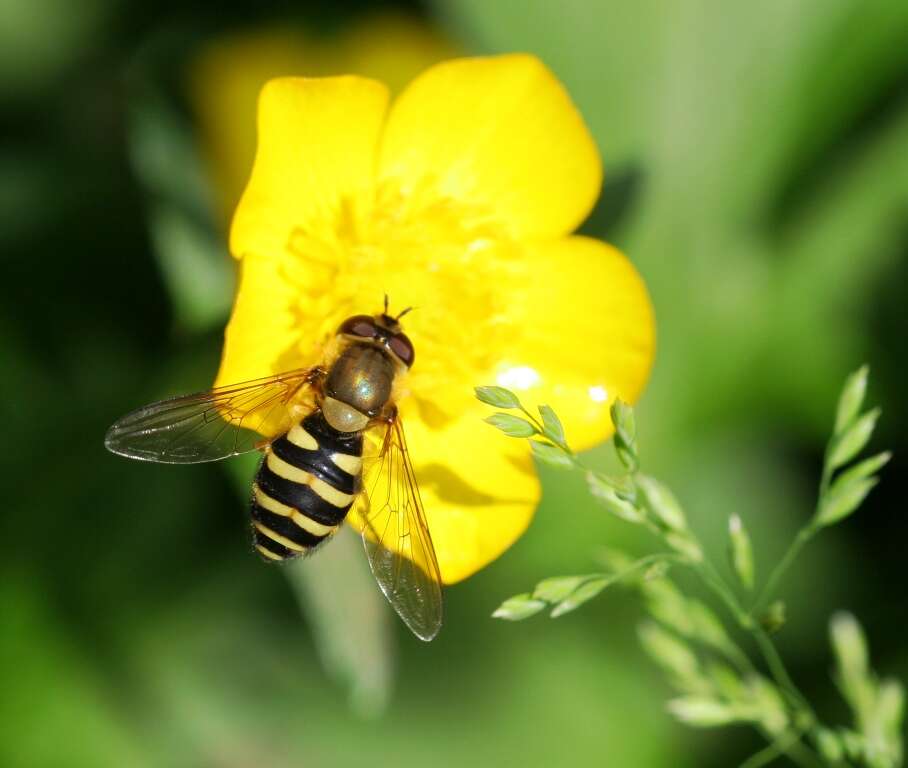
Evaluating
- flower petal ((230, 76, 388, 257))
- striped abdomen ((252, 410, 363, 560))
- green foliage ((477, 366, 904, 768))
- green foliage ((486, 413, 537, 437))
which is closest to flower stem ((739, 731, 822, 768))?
green foliage ((477, 366, 904, 768))

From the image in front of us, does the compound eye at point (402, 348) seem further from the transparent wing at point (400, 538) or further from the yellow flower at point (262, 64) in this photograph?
the yellow flower at point (262, 64)

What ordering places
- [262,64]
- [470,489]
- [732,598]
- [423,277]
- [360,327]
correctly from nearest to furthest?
[732,598]
[360,327]
[470,489]
[423,277]
[262,64]

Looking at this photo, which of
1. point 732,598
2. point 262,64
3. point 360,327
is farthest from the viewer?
point 262,64

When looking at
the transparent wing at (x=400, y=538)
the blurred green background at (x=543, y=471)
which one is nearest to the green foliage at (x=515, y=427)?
the transparent wing at (x=400, y=538)

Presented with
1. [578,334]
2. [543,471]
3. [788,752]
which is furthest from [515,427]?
[543,471]

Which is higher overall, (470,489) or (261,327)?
(261,327)

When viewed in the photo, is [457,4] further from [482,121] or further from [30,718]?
[30,718]

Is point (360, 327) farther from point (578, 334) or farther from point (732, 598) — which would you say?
point (732, 598)
